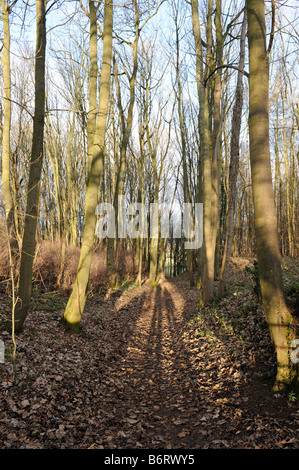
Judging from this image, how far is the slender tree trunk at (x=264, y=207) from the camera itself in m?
3.96

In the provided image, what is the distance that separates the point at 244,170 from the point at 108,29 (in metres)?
16.8

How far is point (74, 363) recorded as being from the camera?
5.27m

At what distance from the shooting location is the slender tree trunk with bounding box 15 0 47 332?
5531 mm

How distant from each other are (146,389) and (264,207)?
355 centimetres

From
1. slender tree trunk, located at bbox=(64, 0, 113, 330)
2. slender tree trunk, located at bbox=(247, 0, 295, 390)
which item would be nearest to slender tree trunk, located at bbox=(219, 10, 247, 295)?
slender tree trunk, located at bbox=(64, 0, 113, 330)

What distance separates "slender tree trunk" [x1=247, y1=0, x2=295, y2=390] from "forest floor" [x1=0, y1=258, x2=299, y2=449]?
62 centimetres

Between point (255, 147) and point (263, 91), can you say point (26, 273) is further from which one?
point (263, 91)

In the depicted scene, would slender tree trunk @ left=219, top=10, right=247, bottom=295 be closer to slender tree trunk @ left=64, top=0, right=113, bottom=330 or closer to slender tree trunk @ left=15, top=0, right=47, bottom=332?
slender tree trunk @ left=64, top=0, right=113, bottom=330

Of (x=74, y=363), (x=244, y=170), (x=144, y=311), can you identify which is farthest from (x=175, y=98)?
(x=74, y=363)

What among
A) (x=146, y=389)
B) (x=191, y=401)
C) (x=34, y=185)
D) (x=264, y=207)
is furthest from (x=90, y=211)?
(x=191, y=401)

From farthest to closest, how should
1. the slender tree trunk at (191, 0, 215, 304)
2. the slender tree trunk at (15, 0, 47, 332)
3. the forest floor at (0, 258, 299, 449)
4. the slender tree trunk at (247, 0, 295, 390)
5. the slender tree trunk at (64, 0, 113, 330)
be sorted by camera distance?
the slender tree trunk at (191, 0, 215, 304) → the slender tree trunk at (64, 0, 113, 330) → the slender tree trunk at (15, 0, 47, 332) → the slender tree trunk at (247, 0, 295, 390) → the forest floor at (0, 258, 299, 449)

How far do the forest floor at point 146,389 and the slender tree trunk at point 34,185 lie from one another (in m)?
0.69

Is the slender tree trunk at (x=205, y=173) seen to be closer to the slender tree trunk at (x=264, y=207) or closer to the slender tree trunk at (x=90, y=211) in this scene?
the slender tree trunk at (x=90, y=211)

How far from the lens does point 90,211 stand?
689 centimetres
